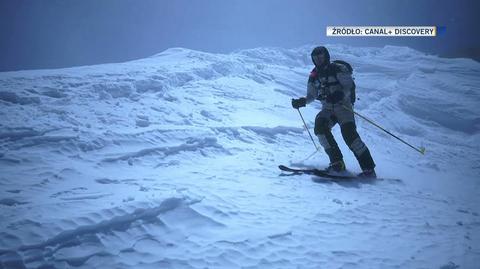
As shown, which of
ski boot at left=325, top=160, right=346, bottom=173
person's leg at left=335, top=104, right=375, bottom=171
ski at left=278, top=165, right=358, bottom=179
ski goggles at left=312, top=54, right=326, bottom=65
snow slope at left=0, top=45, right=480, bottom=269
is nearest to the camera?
snow slope at left=0, top=45, right=480, bottom=269

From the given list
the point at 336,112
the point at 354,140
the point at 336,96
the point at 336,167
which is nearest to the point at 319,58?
the point at 336,96

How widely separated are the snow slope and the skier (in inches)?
22.1

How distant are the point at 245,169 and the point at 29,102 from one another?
5821 mm

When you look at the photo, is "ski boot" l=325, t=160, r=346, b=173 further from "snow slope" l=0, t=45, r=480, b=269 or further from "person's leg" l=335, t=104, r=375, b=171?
"snow slope" l=0, t=45, r=480, b=269

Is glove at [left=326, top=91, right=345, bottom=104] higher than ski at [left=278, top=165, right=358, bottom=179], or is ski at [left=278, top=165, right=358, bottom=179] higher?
glove at [left=326, top=91, right=345, bottom=104]

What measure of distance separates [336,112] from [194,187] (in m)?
3.43

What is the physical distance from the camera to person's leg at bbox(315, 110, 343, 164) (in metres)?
6.25

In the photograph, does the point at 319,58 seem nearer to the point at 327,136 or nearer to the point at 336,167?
the point at 327,136

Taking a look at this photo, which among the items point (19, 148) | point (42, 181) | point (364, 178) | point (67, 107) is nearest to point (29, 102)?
point (67, 107)

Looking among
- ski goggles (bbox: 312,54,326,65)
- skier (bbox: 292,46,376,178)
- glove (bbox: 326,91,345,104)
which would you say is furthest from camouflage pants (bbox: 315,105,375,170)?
ski goggles (bbox: 312,54,326,65)

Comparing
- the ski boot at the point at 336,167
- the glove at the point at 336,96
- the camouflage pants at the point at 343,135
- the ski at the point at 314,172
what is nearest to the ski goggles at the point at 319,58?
A: the glove at the point at 336,96

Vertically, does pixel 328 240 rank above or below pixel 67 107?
below

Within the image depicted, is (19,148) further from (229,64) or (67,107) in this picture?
(229,64)

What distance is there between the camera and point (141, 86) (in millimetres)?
10062
